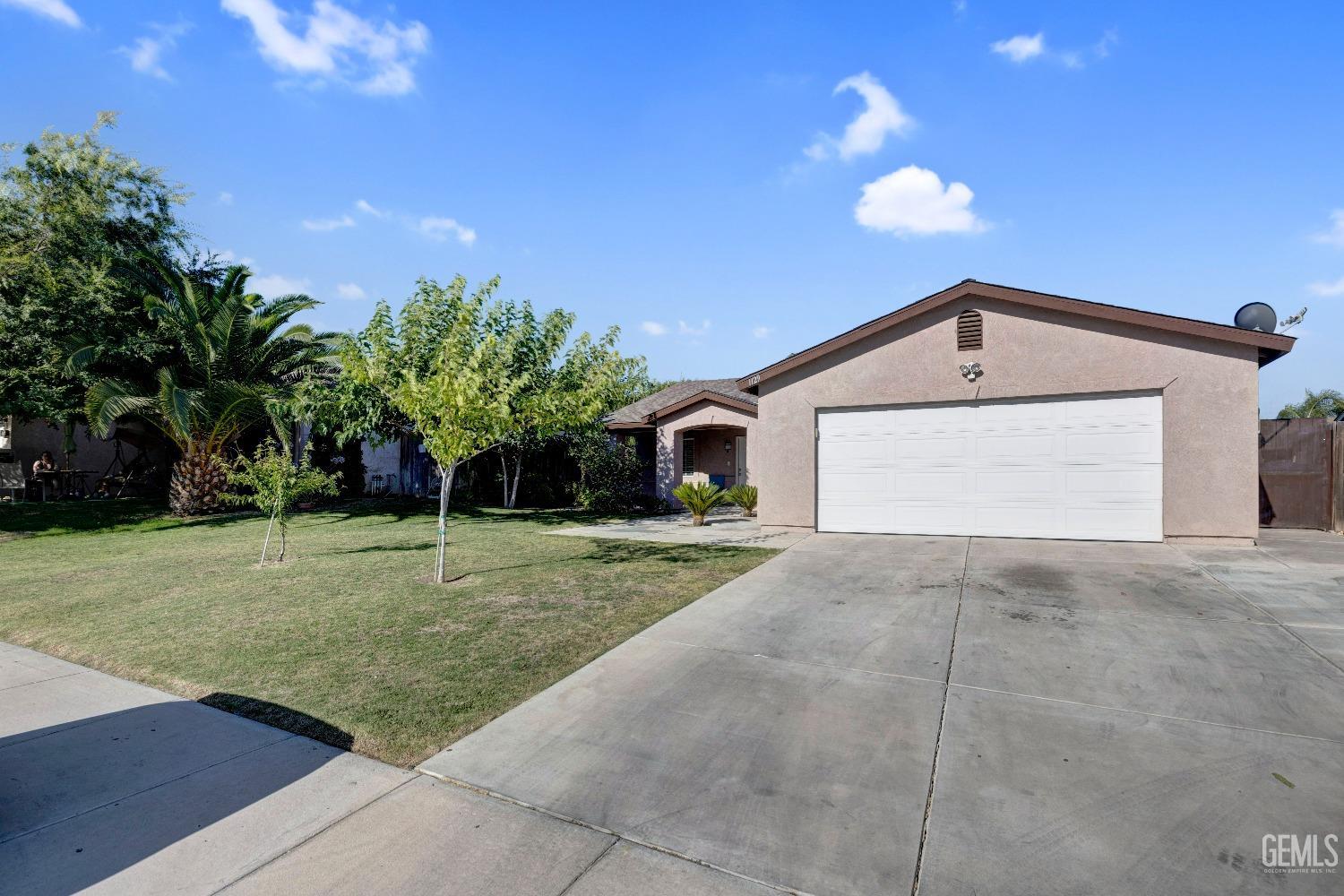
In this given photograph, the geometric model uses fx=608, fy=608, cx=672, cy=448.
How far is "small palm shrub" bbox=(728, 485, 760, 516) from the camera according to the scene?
15.6 m

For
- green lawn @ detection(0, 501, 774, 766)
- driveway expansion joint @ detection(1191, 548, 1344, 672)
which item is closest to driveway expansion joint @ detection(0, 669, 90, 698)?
green lawn @ detection(0, 501, 774, 766)

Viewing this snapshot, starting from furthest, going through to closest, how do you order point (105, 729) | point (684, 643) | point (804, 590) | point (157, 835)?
point (804, 590)
point (684, 643)
point (105, 729)
point (157, 835)

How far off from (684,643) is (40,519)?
58.4ft

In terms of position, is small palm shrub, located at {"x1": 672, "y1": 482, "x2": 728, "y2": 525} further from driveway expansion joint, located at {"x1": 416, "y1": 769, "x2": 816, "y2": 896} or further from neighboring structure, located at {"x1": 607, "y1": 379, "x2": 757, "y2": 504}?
driveway expansion joint, located at {"x1": 416, "y1": 769, "x2": 816, "y2": 896}

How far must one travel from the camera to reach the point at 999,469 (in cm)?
1097

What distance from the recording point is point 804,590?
23.7 ft

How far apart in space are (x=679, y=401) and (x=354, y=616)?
12752 millimetres

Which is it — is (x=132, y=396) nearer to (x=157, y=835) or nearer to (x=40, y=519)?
(x=40, y=519)

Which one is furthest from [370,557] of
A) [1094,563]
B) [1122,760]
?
[1094,563]

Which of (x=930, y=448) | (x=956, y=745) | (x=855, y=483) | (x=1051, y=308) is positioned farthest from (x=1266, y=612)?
(x=855, y=483)

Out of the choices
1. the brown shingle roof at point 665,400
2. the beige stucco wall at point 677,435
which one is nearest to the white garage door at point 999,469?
the beige stucco wall at point 677,435

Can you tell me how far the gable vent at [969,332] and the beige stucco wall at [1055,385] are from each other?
9cm

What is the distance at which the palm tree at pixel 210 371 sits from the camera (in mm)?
14227

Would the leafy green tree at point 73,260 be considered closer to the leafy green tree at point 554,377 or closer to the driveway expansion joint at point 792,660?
the leafy green tree at point 554,377
